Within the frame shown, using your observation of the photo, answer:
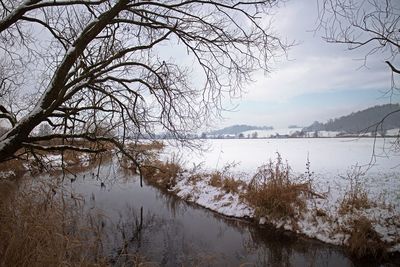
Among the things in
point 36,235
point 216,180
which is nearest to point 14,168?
point 216,180

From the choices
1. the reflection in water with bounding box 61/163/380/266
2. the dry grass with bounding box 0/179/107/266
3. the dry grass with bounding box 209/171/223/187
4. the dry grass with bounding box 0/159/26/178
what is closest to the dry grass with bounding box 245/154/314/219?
the reflection in water with bounding box 61/163/380/266

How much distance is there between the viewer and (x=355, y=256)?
6.27 metres

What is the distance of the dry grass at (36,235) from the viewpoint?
3.60 m

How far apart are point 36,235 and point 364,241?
6367 mm

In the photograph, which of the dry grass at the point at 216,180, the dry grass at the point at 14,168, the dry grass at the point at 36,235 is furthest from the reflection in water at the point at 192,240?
the dry grass at the point at 14,168

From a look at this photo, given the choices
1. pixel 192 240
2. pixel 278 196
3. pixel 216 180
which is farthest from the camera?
pixel 216 180

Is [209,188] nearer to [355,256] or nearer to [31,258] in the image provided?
[355,256]

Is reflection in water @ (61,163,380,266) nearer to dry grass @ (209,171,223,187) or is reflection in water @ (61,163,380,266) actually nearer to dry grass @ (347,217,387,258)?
dry grass @ (347,217,387,258)

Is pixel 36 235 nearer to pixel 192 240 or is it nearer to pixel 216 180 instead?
pixel 192 240

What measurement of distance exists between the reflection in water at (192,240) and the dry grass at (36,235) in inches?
45.4

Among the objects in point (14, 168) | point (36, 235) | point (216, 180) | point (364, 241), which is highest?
point (36, 235)

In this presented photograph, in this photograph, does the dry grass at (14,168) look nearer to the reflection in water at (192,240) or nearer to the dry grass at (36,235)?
the reflection in water at (192,240)

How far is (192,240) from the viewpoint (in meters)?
7.41

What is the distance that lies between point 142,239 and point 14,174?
10.5 meters
